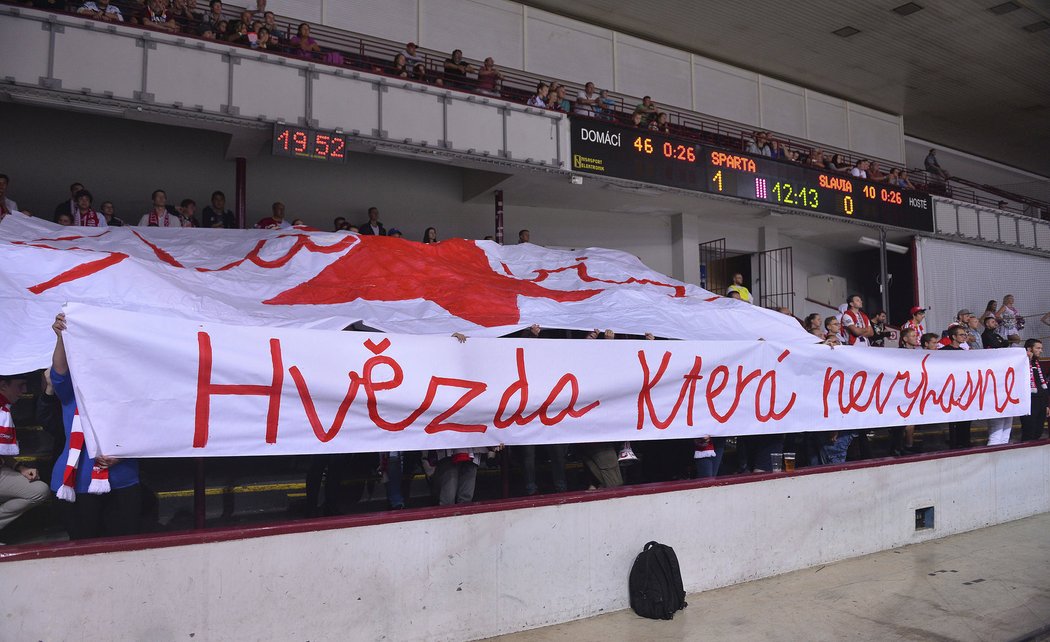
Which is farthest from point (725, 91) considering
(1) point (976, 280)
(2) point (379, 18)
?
(2) point (379, 18)

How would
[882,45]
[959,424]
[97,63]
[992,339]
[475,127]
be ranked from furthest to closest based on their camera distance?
[882,45] → [992,339] → [475,127] → [959,424] → [97,63]

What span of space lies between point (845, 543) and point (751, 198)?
8.62 metres

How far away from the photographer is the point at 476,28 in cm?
1444

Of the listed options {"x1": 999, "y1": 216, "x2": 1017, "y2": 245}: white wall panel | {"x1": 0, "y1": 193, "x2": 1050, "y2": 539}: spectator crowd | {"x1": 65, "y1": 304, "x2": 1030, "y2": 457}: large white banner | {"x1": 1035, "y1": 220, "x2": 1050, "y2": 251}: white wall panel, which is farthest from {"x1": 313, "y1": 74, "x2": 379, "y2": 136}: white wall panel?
{"x1": 1035, "y1": 220, "x2": 1050, "y2": 251}: white wall panel

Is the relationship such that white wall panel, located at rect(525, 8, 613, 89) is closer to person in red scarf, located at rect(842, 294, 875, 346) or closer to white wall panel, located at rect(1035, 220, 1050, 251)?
person in red scarf, located at rect(842, 294, 875, 346)

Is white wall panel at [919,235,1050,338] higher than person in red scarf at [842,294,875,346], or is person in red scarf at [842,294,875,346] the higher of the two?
white wall panel at [919,235,1050,338]

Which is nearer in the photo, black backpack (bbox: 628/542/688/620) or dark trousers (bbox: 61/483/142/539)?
dark trousers (bbox: 61/483/142/539)

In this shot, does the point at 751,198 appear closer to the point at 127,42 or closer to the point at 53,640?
the point at 127,42

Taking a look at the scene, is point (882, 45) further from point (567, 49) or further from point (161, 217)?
point (161, 217)

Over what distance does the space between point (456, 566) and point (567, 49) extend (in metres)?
13.2

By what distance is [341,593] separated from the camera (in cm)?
429

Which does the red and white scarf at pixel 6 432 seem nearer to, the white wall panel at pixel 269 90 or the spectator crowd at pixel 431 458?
the spectator crowd at pixel 431 458

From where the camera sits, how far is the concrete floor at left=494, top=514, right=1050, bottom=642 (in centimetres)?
492

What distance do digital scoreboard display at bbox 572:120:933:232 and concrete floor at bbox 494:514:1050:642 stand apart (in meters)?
7.64
